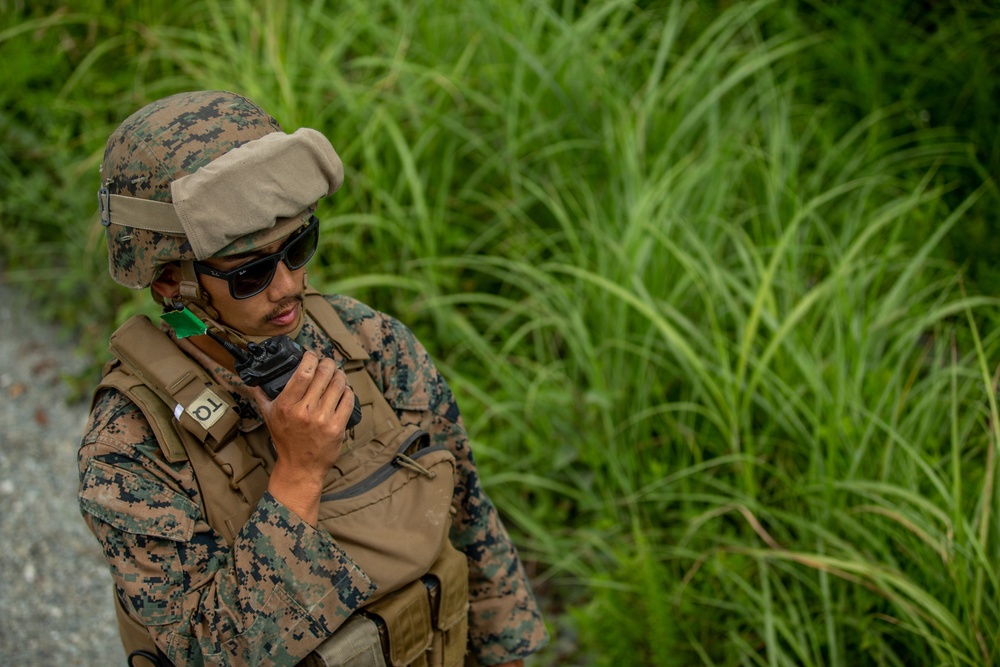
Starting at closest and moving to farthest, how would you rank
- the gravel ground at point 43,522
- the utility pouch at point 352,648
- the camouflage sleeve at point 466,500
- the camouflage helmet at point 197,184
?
the camouflage helmet at point 197,184 → the utility pouch at point 352,648 → the camouflage sleeve at point 466,500 → the gravel ground at point 43,522

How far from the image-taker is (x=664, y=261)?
308 cm

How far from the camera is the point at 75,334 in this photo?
393cm

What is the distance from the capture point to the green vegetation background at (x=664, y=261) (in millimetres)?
2395

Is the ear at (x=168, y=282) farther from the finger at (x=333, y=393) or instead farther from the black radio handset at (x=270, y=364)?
the finger at (x=333, y=393)

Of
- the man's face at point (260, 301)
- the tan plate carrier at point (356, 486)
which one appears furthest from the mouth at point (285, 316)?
the tan plate carrier at point (356, 486)

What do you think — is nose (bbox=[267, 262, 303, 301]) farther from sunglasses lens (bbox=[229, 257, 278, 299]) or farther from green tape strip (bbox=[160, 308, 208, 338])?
green tape strip (bbox=[160, 308, 208, 338])

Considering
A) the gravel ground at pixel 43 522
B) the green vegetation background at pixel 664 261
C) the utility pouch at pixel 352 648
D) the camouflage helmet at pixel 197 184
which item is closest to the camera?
the camouflage helmet at pixel 197 184

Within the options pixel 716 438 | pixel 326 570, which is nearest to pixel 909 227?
pixel 716 438

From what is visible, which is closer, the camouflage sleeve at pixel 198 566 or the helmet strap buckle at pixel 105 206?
the camouflage sleeve at pixel 198 566

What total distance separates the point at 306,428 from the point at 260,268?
10.5 inches

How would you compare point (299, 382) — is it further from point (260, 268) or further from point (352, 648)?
point (352, 648)

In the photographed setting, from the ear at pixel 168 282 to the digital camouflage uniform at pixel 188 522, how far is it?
0.03 m

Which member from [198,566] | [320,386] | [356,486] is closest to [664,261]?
[356,486]

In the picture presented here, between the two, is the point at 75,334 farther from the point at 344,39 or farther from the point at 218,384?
the point at 218,384
